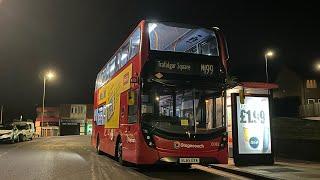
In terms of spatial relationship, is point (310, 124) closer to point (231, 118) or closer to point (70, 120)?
point (231, 118)

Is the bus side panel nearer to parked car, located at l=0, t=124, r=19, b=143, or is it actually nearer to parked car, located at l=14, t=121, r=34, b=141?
parked car, located at l=0, t=124, r=19, b=143

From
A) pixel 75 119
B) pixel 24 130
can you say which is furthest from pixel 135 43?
pixel 75 119

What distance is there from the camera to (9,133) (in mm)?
31438

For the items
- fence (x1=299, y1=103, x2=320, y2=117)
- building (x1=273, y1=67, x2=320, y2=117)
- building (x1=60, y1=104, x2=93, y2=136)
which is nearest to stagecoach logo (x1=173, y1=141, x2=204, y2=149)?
fence (x1=299, y1=103, x2=320, y2=117)

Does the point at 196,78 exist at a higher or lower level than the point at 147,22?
lower

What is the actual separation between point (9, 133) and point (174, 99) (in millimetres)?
24083

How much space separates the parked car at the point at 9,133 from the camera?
30.9 m

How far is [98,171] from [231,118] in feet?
18.0

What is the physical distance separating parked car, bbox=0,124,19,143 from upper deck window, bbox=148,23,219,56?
76.0 feet

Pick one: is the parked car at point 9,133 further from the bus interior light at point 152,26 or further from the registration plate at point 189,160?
the registration plate at point 189,160

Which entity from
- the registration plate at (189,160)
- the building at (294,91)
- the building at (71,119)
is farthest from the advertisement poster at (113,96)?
the building at (71,119)

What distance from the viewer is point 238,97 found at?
14320 mm

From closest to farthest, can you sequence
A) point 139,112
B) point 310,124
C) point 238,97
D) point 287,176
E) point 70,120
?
point 287,176, point 139,112, point 238,97, point 310,124, point 70,120

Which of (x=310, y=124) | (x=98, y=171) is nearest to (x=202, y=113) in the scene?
(x=98, y=171)
